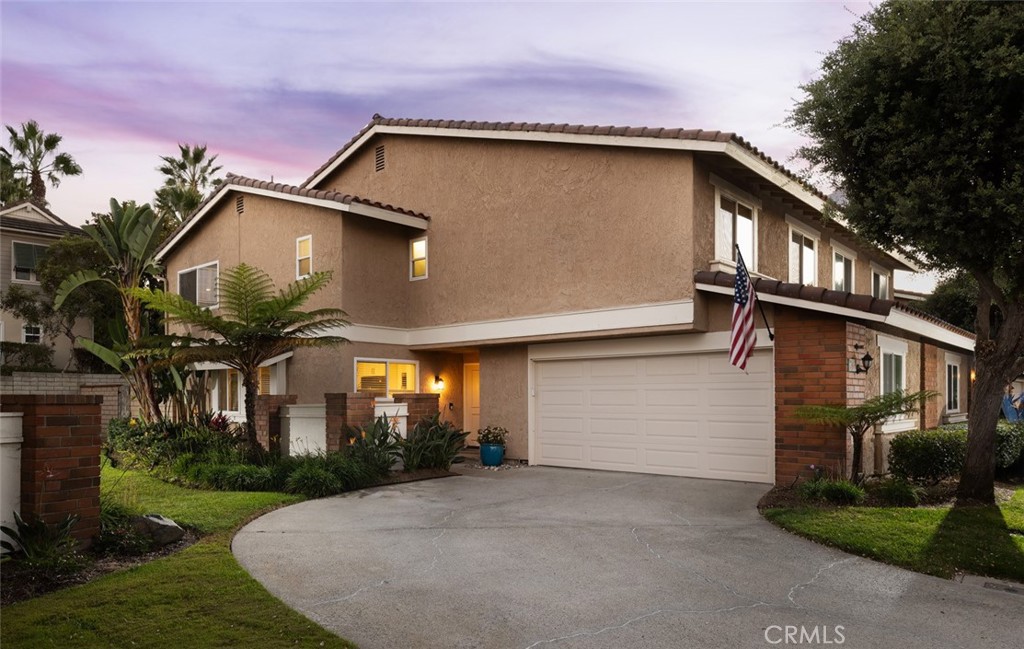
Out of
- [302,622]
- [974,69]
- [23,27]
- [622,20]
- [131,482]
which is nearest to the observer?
[302,622]

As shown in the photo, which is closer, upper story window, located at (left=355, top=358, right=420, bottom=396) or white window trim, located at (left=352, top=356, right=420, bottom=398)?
white window trim, located at (left=352, top=356, right=420, bottom=398)

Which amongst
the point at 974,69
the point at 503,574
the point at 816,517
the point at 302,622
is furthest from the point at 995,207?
the point at 302,622

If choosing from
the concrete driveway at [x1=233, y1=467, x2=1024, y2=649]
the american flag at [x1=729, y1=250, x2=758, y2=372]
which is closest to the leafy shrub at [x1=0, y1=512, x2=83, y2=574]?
the concrete driveway at [x1=233, y1=467, x2=1024, y2=649]

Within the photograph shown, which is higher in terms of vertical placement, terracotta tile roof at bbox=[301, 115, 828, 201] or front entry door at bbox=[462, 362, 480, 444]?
terracotta tile roof at bbox=[301, 115, 828, 201]

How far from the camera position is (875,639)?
5.09 metres

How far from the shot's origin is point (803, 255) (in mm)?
16969

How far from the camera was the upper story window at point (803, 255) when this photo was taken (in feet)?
53.6

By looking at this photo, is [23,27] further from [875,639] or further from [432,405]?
[432,405]

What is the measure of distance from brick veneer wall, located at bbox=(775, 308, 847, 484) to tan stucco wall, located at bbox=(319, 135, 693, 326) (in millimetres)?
1850

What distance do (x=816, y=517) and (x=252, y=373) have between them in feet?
31.3

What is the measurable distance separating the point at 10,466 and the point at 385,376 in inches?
394

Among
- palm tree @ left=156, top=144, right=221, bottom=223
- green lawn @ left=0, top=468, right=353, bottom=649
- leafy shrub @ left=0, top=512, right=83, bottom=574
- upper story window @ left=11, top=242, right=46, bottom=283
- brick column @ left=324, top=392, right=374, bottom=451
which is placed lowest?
green lawn @ left=0, top=468, right=353, bottom=649

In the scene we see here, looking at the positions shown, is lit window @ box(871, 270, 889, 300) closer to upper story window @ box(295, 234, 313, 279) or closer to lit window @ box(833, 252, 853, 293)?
lit window @ box(833, 252, 853, 293)

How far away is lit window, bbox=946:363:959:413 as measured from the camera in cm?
1872
